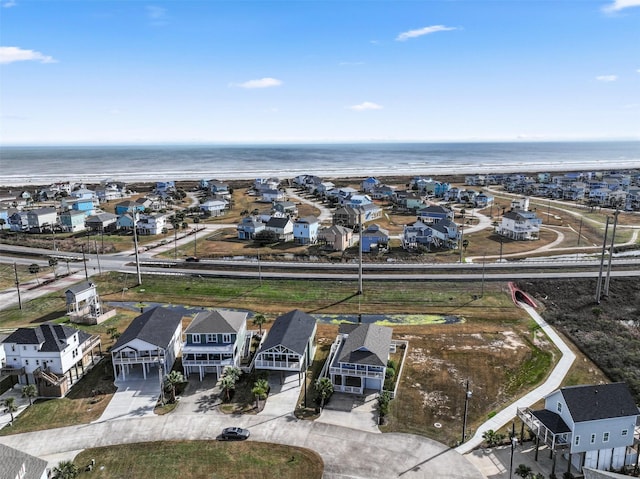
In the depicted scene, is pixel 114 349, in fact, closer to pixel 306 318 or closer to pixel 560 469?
pixel 306 318

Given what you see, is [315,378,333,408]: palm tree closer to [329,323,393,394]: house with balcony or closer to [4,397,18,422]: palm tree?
[329,323,393,394]: house with balcony

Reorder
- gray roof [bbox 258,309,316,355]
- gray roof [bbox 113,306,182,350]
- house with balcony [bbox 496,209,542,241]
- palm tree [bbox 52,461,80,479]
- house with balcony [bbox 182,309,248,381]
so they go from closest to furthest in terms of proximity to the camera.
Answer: palm tree [bbox 52,461,80,479], gray roof [bbox 258,309,316,355], house with balcony [bbox 182,309,248,381], gray roof [bbox 113,306,182,350], house with balcony [bbox 496,209,542,241]

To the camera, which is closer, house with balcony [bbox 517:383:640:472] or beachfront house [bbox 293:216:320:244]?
house with balcony [bbox 517:383:640:472]

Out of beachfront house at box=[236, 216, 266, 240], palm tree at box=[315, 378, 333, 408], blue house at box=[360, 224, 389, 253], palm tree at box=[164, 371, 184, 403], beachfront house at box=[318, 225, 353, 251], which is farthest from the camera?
beachfront house at box=[236, 216, 266, 240]

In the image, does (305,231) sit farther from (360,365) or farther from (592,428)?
(592,428)

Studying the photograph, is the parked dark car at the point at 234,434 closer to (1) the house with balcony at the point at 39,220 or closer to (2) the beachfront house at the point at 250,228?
(2) the beachfront house at the point at 250,228

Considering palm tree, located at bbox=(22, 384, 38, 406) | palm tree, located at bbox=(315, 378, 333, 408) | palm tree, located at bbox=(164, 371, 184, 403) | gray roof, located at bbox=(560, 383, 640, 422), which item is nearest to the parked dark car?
palm tree, located at bbox=(315, 378, 333, 408)
